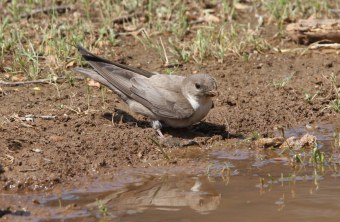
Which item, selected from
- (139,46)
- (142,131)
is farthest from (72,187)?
(139,46)

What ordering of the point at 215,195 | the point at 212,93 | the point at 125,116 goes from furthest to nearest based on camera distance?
1. the point at 125,116
2. the point at 212,93
3. the point at 215,195

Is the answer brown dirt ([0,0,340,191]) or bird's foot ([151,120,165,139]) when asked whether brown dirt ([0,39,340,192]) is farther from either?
bird's foot ([151,120,165,139])

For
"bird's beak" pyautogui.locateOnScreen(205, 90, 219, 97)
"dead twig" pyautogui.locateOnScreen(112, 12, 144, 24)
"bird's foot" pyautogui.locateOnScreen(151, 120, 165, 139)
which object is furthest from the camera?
"dead twig" pyautogui.locateOnScreen(112, 12, 144, 24)

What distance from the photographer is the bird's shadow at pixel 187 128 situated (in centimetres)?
869

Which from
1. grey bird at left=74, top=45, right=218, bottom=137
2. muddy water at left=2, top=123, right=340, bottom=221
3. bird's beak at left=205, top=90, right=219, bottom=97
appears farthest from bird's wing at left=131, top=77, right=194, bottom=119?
muddy water at left=2, top=123, right=340, bottom=221

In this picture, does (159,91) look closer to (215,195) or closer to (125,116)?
(125,116)

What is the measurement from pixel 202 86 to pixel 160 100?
500 millimetres

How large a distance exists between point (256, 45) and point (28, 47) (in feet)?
9.65

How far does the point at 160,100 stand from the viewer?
8719mm

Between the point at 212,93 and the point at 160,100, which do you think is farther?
the point at 160,100

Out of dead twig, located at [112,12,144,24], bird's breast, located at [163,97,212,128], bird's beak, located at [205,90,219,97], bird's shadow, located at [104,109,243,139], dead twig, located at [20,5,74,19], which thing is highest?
dead twig, located at [20,5,74,19]

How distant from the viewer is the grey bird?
28.1ft

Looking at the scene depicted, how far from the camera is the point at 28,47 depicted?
10352 mm

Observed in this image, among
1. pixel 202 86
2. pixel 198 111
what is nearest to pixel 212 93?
pixel 202 86
